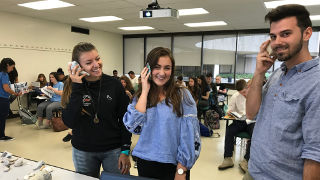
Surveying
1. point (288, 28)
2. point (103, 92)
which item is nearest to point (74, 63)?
point (103, 92)

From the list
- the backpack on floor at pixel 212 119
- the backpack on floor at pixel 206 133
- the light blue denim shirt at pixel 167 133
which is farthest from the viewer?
the backpack on floor at pixel 212 119

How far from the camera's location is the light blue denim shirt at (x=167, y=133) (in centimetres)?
121

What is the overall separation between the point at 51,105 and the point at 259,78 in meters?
5.07

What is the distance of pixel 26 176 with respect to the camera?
3.97 feet

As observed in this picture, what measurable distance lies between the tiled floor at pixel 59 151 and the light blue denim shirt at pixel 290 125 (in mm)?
2160

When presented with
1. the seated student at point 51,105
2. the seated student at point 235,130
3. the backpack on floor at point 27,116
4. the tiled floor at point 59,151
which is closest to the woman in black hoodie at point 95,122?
the tiled floor at point 59,151

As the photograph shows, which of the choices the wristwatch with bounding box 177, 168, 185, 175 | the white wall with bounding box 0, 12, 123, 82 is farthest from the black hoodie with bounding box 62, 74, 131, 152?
the white wall with bounding box 0, 12, 123, 82

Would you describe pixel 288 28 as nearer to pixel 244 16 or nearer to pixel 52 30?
pixel 244 16

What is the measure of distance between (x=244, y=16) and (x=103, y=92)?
530cm

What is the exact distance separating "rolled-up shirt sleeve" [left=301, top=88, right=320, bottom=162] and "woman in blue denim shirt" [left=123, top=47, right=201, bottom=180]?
20.9 inches

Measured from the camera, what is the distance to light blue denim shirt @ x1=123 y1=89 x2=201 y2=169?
1.21 meters

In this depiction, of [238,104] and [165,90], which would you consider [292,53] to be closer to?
[165,90]

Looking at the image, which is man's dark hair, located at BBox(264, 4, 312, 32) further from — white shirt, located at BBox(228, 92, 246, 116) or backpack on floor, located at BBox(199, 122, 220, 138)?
backpack on floor, located at BBox(199, 122, 220, 138)

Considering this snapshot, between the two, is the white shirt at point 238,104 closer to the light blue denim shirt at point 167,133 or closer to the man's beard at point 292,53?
the light blue denim shirt at point 167,133
